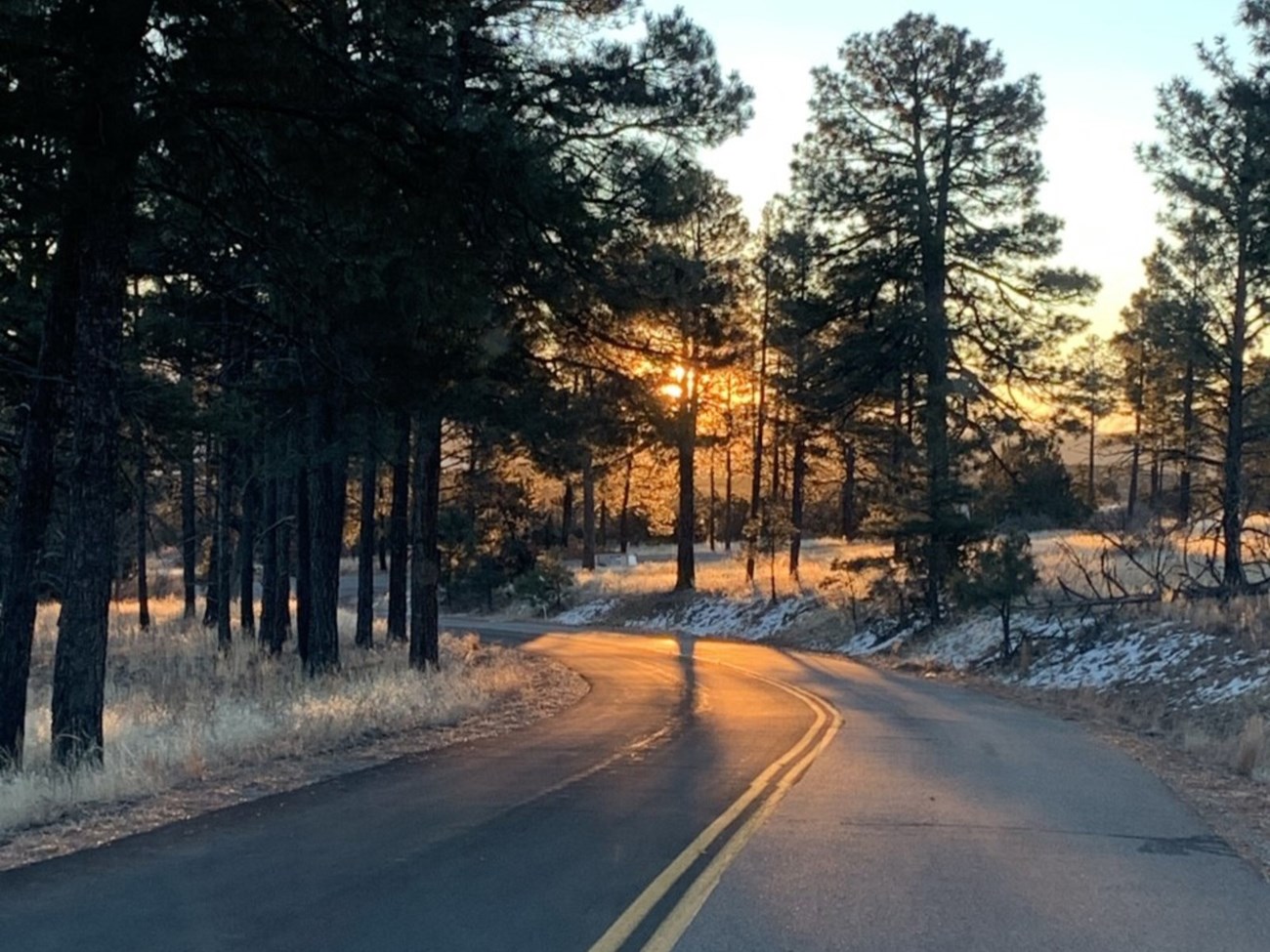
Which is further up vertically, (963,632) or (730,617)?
(963,632)

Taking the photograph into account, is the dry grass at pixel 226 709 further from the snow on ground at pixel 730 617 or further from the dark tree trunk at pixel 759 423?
the dark tree trunk at pixel 759 423

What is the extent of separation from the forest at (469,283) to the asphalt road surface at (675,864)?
404 centimetres

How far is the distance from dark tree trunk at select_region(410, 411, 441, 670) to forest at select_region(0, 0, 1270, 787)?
75mm

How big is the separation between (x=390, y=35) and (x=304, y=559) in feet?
47.2

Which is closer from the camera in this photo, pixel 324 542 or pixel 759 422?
pixel 324 542

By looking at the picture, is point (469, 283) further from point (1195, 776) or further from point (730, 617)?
point (730, 617)

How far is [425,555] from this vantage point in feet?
75.4

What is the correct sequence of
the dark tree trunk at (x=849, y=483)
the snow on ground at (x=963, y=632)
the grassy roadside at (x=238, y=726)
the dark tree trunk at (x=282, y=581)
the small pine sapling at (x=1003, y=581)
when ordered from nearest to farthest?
the grassy roadside at (x=238, y=726), the snow on ground at (x=963, y=632), the small pine sapling at (x=1003, y=581), the dark tree trunk at (x=282, y=581), the dark tree trunk at (x=849, y=483)

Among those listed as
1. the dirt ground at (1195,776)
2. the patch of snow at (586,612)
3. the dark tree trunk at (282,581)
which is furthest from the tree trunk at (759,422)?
the dirt ground at (1195,776)

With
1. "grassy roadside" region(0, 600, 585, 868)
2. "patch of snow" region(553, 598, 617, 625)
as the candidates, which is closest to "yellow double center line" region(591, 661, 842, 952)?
"grassy roadside" region(0, 600, 585, 868)

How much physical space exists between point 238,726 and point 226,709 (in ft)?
9.56

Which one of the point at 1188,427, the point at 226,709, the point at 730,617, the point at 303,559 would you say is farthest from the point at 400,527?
the point at 1188,427

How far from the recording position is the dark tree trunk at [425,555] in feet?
75.2

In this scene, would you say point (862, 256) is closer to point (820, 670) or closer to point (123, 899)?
point (820, 670)
